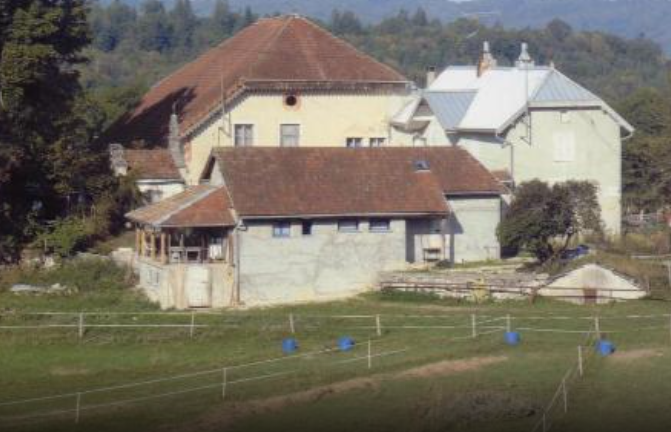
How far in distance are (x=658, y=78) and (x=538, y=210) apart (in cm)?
13311

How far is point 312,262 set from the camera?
154 ft

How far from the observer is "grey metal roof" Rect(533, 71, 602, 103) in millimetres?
55781

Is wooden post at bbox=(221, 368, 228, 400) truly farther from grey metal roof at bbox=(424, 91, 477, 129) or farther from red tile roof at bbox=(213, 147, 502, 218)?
grey metal roof at bbox=(424, 91, 477, 129)

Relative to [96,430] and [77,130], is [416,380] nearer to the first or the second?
[96,430]

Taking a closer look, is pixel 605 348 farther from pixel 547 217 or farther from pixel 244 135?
pixel 244 135

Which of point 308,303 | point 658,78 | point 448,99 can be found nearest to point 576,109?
point 448,99

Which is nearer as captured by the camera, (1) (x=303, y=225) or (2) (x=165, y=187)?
(1) (x=303, y=225)

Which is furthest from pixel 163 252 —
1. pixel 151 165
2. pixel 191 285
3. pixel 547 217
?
pixel 547 217

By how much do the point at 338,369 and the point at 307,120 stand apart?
966 inches

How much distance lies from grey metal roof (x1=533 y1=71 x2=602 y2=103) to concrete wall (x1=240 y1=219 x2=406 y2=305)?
33.6 ft

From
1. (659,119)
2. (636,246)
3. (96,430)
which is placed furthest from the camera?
(659,119)

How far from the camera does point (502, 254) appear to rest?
52.0 metres

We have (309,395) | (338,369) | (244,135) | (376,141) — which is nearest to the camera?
(309,395)

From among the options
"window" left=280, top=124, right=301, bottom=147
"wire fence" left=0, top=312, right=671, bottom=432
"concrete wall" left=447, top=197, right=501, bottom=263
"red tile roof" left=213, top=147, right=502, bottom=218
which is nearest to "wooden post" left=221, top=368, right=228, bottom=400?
"wire fence" left=0, top=312, right=671, bottom=432
